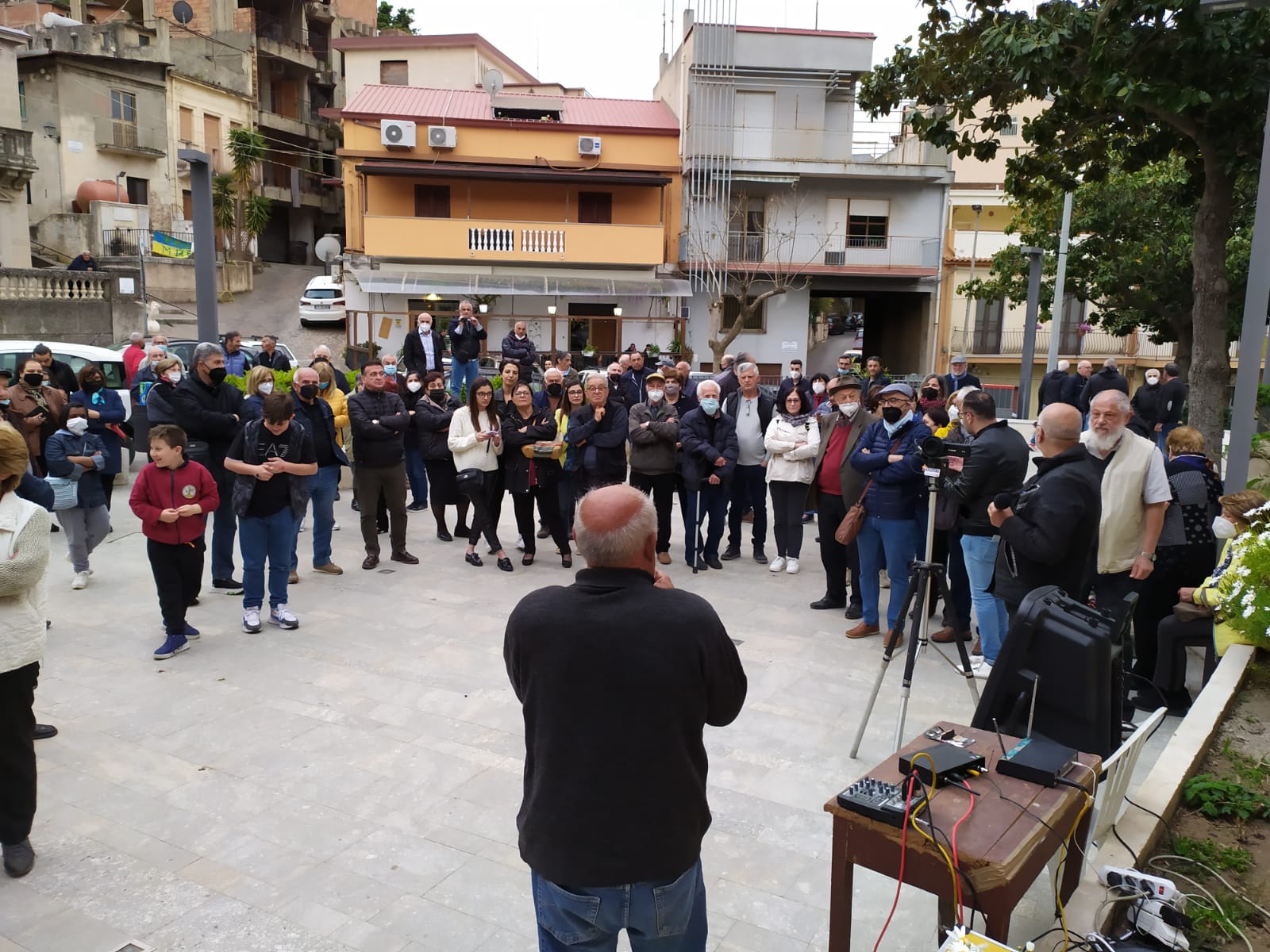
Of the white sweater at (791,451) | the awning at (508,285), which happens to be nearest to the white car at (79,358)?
the white sweater at (791,451)

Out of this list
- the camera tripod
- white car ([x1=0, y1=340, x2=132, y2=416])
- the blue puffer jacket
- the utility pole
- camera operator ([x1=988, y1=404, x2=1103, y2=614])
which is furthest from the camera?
white car ([x1=0, y1=340, x2=132, y2=416])

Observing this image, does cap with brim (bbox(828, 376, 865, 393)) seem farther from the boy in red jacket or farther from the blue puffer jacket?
the boy in red jacket

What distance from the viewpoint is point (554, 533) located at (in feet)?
31.1

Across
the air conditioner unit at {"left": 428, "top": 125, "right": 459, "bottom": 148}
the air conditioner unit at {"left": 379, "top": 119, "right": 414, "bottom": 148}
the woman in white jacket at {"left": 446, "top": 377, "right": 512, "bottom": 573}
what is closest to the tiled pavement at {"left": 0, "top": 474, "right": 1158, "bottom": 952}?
the woman in white jacket at {"left": 446, "top": 377, "right": 512, "bottom": 573}

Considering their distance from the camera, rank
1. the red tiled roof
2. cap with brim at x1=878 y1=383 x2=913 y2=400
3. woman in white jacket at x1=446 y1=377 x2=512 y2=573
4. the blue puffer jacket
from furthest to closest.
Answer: the red tiled roof < woman in white jacket at x1=446 y1=377 x2=512 y2=573 < cap with brim at x1=878 y1=383 x2=913 y2=400 < the blue puffer jacket

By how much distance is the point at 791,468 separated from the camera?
8.82 m

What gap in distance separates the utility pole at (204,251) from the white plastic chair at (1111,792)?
1062 centimetres

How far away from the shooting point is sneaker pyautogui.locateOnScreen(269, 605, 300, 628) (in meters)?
7.27

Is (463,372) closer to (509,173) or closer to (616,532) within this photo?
(509,173)

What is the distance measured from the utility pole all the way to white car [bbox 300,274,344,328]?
18.4m

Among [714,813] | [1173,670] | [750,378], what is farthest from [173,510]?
[1173,670]

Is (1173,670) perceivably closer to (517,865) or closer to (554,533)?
(517,865)

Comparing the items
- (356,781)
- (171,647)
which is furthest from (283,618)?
(356,781)

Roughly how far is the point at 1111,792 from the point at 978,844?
102cm
